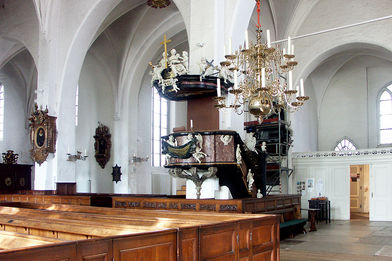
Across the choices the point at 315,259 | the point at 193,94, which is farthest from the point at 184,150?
the point at 315,259

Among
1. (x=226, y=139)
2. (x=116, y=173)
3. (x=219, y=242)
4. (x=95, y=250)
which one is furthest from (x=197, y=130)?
(x=116, y=173)

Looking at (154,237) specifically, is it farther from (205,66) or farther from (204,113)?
(204,113)

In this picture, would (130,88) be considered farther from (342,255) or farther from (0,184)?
(342,255)

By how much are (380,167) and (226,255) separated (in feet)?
41.0

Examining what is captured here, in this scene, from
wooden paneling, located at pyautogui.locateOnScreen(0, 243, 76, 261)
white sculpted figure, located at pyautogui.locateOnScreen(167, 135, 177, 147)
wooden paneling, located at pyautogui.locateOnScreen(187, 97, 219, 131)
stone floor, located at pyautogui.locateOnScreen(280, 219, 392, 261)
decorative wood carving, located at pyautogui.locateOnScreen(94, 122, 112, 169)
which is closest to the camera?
wooden paneling, located at pyautogui.locateOnScreen(0, 243, 76, 261)

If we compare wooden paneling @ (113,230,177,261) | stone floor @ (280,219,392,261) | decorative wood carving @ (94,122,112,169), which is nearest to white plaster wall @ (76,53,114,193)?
decorative wood carving @ (94,122,112,169)

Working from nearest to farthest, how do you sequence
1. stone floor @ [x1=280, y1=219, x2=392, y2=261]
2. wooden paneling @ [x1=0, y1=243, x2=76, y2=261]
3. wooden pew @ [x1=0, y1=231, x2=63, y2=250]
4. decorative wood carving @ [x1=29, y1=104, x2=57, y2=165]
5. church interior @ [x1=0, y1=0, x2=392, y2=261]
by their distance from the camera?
wooden paneling @ [x1=0, y1=243, x2=76, y2=261], wooden pew @ [x1=0, y1=231, x2=63, y2=250], church interior @ [x1=0, y1=0, x2=392, y2=261], stone floor @ [x1=280, y1=219, x2=392, y2=261], decorative wood carving @ [x1=29, y1=104, x2=57, y2=165]

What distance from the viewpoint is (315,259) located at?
7234 mm

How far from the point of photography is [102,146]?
18.9 metres

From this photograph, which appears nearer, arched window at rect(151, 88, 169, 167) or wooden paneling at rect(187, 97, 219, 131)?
wooden paneling at rect(187, 97, 219, 131)

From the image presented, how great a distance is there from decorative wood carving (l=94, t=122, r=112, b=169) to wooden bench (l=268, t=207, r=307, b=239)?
9.75m

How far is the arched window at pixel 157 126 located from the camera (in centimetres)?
2103

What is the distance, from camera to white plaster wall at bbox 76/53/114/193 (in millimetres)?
18812

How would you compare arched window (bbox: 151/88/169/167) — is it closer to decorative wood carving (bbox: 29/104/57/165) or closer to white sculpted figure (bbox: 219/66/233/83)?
decorative wood carving (bbox: 29/104/57/165)
